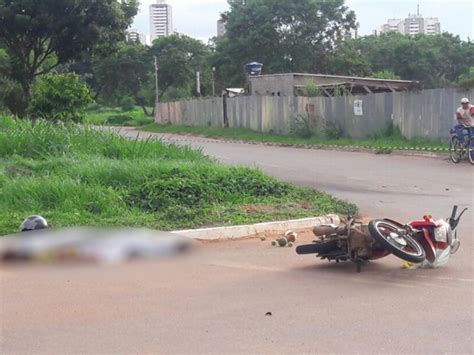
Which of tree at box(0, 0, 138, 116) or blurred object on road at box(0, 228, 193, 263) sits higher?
tree at box(0, 0, 138, 116)

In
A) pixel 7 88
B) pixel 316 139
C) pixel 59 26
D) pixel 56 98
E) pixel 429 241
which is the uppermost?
pixel 59 26

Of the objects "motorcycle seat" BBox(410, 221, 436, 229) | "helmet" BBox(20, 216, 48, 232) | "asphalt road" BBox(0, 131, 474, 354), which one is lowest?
"asphalt road" BBox(0, 131, 474, 354)

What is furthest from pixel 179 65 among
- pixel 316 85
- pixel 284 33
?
pixel 316 85

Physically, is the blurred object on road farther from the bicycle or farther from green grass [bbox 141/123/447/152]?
green grass [bbox 141/123/447/152]

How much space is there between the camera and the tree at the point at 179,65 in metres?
64.7

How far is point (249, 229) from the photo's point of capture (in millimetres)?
8430

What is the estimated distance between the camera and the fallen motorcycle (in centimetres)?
641

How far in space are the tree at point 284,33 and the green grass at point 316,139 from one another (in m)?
16.5

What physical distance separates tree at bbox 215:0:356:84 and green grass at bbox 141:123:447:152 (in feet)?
54.2

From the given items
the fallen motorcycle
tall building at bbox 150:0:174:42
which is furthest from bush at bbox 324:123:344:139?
tall building at bbox 150:0:174:42

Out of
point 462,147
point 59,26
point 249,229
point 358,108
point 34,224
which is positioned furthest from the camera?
point 59,26

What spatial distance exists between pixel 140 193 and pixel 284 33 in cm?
4697

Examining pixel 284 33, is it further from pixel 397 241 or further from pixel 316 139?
pixel 397 241

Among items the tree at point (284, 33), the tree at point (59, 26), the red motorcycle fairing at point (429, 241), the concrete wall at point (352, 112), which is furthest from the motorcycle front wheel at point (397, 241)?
the tree at point (284, 33)
